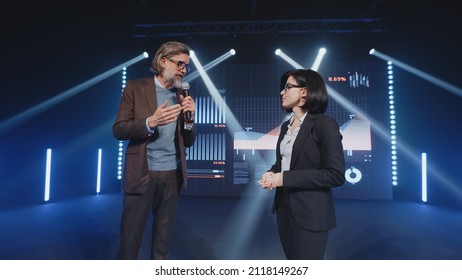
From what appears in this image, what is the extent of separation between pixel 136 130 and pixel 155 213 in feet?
1.89

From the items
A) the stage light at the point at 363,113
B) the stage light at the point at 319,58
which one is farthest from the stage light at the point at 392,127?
the stage light at the point at 319,58

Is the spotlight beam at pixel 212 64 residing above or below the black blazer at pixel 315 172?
above

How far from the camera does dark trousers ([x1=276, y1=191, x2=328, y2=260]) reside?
111cm

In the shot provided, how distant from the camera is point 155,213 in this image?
1.50m

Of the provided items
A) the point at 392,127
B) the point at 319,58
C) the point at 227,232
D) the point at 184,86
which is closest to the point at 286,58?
the point at 319,58

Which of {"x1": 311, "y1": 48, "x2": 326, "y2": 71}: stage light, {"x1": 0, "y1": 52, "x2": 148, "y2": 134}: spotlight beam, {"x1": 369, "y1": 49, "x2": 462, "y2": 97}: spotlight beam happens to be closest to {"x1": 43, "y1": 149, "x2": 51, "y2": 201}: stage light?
{"x1": 0, "y1": 52, "x2": 148, "y2": 134}: spotlight beam

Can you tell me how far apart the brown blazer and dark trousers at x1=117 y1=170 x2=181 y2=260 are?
7 cm

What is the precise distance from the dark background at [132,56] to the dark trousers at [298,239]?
456cm

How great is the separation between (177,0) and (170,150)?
14.9 ft

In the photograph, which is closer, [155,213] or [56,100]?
[155,213]

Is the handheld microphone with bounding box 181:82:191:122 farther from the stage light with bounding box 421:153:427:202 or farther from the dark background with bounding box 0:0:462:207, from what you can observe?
the stage light with bounding box 421:153:427:202

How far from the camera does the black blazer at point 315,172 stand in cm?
109

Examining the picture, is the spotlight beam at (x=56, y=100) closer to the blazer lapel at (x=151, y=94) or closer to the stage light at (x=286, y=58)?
the stage light at (x=286, y=58)

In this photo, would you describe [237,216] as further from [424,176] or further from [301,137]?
[424,176]
